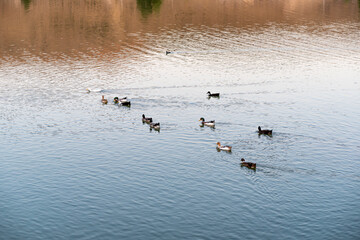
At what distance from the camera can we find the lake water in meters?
Answer: 45.1

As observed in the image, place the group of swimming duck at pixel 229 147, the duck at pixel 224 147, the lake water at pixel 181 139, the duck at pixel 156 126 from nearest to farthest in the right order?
the lake water at pixel 181 139, the group of swimming duck at pixel 229 147, the duck at pixel 224 147, the duck at pixel 156 126

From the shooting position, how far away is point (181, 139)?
64.3 meters

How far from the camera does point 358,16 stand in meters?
174

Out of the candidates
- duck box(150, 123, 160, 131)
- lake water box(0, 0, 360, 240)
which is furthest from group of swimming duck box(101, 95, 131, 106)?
duck box(150, 123, 160, 131)

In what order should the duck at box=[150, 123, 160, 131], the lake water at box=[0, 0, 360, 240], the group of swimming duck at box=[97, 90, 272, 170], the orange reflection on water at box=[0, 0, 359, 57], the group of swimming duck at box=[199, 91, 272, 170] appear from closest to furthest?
the lake water at box=[0, 0, 360, 240] → the group of swimming duck at box=[199, 91, 272, 170] → the group of swimming duck at box=[97, 90, 272, 170] → the duck at box=[150, 123, 160, 131] → the orange reflection on water at box=[0, 0, 359, 57]

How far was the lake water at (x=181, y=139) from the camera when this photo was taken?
148ft

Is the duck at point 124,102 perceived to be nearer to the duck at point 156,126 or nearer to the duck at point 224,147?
the duck at point 156,126

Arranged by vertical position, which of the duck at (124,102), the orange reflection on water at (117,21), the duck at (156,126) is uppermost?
the orange reflection on water at (117,21)

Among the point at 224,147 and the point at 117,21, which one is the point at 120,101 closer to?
the point at 224,147

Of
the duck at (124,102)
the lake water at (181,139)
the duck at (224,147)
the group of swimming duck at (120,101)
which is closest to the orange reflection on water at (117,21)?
the lake water at (181,139)

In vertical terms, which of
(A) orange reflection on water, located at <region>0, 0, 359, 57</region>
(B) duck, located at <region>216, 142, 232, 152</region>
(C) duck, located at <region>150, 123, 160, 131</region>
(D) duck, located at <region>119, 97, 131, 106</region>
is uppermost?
(A) orange reflection on water, located at <region>0, 0, 359, 57</region>

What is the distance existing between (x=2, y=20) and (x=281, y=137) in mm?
137950

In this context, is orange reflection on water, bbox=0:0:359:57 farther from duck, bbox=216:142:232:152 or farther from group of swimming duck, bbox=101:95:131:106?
duck, bbox=216:142:232:152

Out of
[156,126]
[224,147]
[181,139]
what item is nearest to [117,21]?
[156,126]
